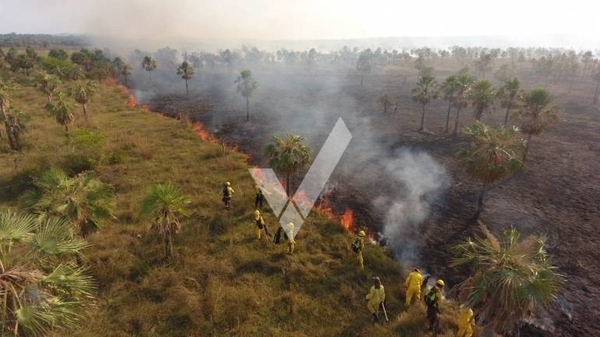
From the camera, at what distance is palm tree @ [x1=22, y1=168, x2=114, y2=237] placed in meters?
12.6

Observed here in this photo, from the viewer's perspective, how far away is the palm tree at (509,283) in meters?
10.0

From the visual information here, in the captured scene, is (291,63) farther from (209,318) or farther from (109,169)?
(209,318)

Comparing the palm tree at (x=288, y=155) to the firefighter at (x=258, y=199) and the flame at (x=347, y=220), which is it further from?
the flame at (x=347, y=220)

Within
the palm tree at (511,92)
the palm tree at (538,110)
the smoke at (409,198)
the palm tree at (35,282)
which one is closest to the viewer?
the palm tree at (35,282)

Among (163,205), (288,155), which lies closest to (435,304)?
(163,205)

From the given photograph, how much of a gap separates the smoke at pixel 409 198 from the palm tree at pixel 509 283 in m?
8.80

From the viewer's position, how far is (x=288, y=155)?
2336 centimetres

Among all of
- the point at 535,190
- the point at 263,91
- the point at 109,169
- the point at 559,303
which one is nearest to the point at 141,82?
the point at 263,91

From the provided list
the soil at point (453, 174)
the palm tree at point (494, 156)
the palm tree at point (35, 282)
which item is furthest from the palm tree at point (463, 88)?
the palm tree at point (35, 282)

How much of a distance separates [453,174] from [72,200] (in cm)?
2978

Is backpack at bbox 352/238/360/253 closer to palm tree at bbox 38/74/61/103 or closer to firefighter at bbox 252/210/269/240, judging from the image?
firefighter at bbox 252/210/269/240

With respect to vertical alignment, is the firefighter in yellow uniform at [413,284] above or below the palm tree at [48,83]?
below

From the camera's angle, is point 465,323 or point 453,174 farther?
point 453,174

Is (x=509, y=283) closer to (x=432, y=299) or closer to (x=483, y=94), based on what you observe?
(x=432, y=299)
